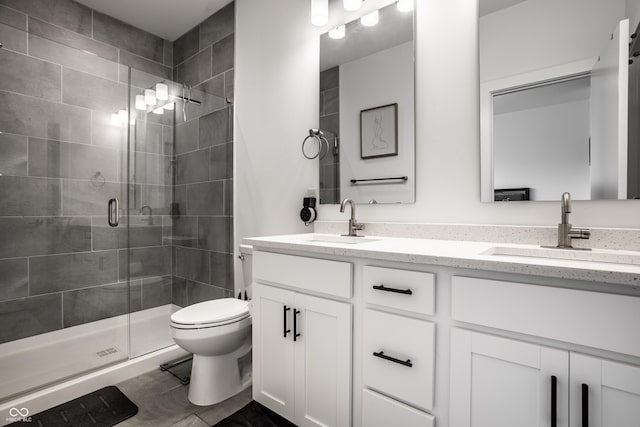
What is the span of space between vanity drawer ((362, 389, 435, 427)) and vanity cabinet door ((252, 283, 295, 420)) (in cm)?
37

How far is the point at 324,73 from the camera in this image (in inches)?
77.5

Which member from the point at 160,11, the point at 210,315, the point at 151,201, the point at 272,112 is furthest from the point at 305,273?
the point at 160,11

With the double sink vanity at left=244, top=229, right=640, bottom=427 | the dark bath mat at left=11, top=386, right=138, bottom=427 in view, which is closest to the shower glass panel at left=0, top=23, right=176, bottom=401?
the dark bath mat at left=11, top=386, right=138, bottom=427

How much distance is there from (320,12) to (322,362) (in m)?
1.87

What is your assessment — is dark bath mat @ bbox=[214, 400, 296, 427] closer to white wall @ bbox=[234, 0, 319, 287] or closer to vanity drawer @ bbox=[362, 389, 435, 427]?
vanity drawer @ bbox=[362, 389, 435, 427]

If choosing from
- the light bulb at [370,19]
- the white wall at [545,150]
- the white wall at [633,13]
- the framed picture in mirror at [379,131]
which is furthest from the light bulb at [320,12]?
the white wall at [633,13]

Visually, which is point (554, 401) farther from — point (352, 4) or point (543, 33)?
point (352, 4)

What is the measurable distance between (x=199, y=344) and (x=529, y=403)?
1.39 metres

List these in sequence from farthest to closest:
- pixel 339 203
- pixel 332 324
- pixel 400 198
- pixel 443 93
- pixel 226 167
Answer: pixel 226 167
pixel 339 203
pixel 400 198
pixel 443 93
pixel 332 324

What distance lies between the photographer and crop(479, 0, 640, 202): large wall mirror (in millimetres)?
1166

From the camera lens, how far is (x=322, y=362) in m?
1.28

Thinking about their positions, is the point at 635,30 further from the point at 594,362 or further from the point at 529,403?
the point at 529,403

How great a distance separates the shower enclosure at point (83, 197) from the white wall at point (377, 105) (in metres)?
1.19

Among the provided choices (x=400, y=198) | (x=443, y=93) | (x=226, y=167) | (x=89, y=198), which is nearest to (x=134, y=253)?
(x=89, y=198)
